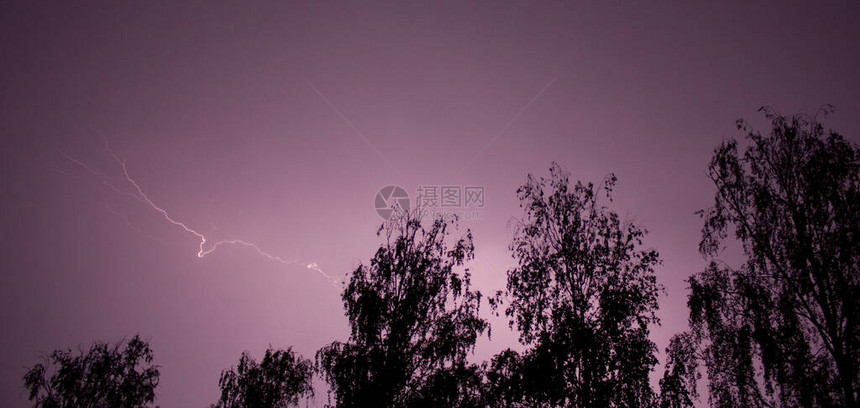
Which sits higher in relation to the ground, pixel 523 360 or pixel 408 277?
pixel 408 277

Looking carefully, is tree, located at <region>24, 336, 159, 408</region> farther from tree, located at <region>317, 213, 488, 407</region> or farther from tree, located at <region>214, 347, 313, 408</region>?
tree, located at <region>317, 213, 488, 407</region>

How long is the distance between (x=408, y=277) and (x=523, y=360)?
7.47 meters

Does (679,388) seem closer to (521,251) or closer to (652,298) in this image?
(652,298)

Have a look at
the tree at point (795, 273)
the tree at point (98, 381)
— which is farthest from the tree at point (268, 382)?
the tree at point (795, 273)

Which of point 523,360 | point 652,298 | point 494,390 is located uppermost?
point 652,298

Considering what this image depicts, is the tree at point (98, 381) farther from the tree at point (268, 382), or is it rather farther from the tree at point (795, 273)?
the tree at point (795, 273)

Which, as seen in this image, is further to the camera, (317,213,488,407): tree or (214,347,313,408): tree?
(214,347,313,408): tree

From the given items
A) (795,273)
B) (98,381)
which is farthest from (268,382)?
(795,273)

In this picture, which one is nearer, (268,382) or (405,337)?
(405,337)

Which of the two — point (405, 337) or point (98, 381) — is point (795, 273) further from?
point (98, 381)

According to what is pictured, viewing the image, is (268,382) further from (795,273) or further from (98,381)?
(795,273)

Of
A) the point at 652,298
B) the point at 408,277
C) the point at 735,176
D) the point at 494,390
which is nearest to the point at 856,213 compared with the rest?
the point at 735,176

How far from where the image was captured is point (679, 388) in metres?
12.9

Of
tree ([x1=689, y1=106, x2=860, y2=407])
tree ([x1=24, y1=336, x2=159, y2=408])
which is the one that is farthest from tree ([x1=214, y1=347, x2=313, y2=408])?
tree ([x1=689, y1=106, x2=860, y2=407])
